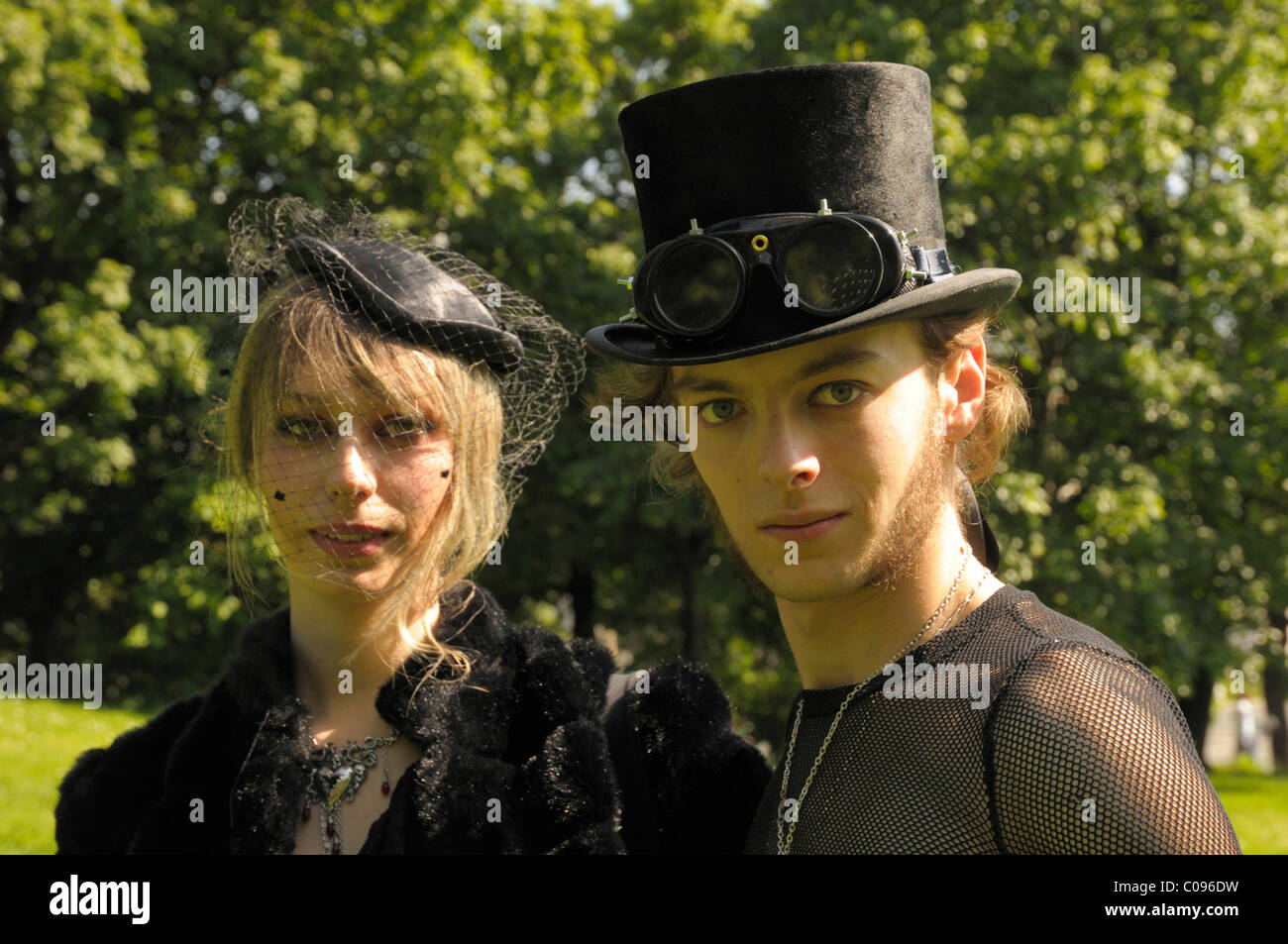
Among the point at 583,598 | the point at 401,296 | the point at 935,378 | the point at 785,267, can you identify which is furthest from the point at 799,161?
the point at 583,598

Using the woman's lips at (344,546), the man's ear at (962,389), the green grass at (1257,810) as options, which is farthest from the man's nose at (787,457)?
the green grass at (1257,810)

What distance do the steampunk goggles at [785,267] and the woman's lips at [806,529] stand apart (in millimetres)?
371

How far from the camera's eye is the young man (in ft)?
6.45

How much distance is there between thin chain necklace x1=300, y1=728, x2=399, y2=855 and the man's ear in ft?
4.75

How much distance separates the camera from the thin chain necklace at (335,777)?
254cm

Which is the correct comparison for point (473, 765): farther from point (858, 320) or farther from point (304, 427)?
point (858, 320)

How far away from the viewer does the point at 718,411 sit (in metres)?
2.23

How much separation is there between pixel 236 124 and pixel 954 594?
443 inches

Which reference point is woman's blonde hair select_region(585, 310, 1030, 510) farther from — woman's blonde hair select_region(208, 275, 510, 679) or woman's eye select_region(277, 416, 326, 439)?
woman's eye select_region(277, 416, 326, 439)

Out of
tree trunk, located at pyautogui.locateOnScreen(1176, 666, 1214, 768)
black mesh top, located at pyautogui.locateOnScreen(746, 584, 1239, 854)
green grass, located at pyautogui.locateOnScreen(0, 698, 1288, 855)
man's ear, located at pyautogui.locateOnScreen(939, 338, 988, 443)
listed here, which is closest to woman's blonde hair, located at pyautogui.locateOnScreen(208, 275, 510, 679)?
black mesh top, located at pyautogui.locateOnScreen(746, 584, 1239, 854)

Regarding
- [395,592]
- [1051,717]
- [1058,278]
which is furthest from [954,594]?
[1058,278]

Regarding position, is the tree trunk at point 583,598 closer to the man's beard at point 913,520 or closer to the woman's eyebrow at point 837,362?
the man's beard at point 913,520

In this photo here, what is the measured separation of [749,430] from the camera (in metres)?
2.16

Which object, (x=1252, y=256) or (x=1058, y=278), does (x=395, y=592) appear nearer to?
(x=1058, y=278)
